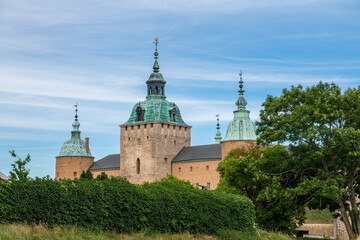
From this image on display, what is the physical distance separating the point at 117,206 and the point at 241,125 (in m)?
57.4

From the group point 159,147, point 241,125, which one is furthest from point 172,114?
point 241,125

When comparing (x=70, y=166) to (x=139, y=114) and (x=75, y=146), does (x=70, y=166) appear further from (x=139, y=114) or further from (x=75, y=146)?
(x=139, y=114)

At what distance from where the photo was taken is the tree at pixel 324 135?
36219mm

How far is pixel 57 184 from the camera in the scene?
902 inches

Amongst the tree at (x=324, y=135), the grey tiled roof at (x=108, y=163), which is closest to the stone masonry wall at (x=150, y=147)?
the grey tiled roof at (x=108, y=163)

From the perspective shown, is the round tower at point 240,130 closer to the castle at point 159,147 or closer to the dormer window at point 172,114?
the castle at point 159,147

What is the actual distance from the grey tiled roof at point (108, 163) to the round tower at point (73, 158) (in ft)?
4.51

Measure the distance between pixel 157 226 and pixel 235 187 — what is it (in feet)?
66.6

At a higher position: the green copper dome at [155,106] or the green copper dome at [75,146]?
the green copper dome at [155,106]

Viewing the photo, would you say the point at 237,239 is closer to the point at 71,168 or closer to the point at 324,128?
the point at 324,128

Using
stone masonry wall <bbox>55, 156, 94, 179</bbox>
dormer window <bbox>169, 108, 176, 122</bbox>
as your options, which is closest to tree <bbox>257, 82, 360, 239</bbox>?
dormer window <bbox>169, 108, 176, 122</bbox>

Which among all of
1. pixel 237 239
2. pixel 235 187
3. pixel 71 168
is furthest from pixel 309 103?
pixel 71 168

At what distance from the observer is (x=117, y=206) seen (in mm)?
24438

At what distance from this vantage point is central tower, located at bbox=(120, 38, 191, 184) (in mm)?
88688
